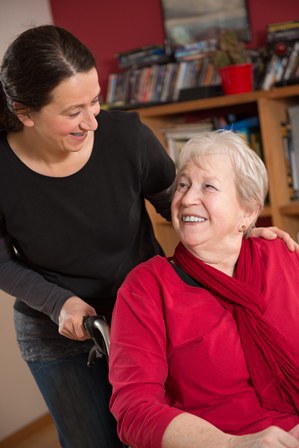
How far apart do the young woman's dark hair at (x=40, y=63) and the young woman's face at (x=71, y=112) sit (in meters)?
0.02

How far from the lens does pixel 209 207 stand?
64.1 inches

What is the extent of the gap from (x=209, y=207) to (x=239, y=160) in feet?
0.46

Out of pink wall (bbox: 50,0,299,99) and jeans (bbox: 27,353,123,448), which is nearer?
jeans (bbox: 27,353,123,448)

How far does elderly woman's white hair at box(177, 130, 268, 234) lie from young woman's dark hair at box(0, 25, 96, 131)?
322 millimetres

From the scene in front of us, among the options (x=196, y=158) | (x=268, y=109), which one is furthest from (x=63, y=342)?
(x=268, y=109)

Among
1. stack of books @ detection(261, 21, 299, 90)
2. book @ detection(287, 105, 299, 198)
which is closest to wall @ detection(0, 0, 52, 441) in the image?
stack of books @ detection(261, 21, 299, 90)

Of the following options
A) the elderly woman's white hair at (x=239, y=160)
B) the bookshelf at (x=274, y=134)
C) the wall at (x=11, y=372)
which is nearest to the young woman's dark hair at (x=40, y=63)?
the elderly woman's white hair at (x=239, y=160)

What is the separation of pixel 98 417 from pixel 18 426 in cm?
A: 196

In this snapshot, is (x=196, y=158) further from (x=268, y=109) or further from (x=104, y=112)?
(x=268, y=109)

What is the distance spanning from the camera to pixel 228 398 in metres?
1.54

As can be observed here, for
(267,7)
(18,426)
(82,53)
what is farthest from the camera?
(18,426)

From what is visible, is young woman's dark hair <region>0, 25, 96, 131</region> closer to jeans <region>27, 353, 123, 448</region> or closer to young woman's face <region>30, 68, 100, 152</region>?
A: young woman's face <region>30, 68, 100, 152</region>

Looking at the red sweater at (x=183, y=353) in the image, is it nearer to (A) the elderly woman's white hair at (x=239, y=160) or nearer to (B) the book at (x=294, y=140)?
(A) the elderly woman's white hair at (x=239, y=160)

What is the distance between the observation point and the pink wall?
3.79m
